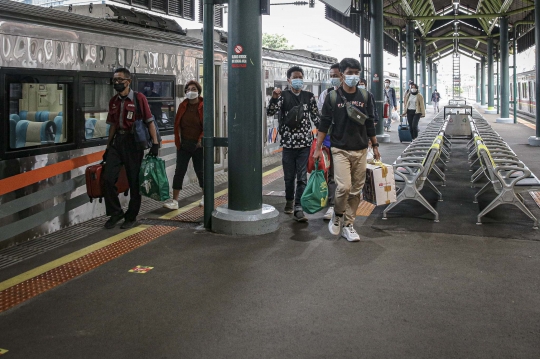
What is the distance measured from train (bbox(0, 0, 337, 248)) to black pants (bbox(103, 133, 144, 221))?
1.00ft

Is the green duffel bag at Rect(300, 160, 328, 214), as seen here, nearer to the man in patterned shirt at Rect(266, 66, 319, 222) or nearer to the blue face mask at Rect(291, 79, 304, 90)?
the man in patterned shirt at Rect(266, 66, 319, 222)

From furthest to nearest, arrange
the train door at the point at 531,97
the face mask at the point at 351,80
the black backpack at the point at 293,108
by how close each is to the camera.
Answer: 1. the train door at the point at 531,97
2. the black backpack at the point at 293,108
3. the face mask at the point at 351,80

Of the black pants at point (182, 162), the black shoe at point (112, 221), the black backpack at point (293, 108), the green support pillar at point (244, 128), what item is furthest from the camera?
the black pants at point (182, 162)

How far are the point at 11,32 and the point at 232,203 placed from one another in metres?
2.59

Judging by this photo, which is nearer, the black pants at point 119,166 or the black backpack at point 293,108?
the black pants at point 119,166

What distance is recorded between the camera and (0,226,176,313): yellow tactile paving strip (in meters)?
4.56

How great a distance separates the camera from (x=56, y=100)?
615cm

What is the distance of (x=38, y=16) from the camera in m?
5.84

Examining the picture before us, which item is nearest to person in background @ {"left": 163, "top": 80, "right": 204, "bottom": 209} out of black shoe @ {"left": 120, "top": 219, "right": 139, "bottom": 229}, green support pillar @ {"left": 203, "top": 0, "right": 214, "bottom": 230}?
black shoe @ {"left": 120, "top": 219, "right": 139, "bottom": 229}

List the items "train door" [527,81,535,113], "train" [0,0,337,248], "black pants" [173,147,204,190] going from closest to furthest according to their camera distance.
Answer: "train" [0,0,337,248] < "black pants" [173,147,204,190] < "train door" [527,81,535,113]

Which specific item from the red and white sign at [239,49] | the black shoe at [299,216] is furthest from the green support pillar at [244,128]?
the black shoe at [299,216]

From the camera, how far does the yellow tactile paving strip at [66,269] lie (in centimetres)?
456

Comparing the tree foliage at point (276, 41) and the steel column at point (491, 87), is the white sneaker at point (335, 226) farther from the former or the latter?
the tree foliage at point (276, 41)

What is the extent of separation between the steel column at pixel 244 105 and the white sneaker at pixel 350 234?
0.94 m
